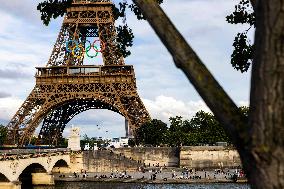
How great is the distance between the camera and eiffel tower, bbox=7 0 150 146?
67.8m

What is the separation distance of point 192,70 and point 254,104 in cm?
77

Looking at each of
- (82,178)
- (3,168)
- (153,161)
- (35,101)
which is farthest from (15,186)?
(153,161)

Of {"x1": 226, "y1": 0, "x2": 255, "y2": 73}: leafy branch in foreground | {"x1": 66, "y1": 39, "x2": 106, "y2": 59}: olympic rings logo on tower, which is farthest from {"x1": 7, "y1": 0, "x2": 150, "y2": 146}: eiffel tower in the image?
{"x1": 226, "y1": 0, "x2": 255, "y2": 73}: leafy branch in foreground

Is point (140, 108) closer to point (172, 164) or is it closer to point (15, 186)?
point (172, 164)

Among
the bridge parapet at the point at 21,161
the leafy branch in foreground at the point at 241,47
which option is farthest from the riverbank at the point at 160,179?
the leafy branch in foreground at the point at 241,47

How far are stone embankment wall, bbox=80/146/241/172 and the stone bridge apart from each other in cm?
456

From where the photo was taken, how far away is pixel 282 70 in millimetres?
3654

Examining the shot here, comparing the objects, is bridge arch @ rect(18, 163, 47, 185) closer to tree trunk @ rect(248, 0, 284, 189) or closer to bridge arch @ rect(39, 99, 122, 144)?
bridge arch @ rect(39, 99, 122, 144)

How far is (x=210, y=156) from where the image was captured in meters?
70.7

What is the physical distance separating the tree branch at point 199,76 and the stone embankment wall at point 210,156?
66.7 m

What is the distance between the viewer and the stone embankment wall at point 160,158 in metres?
67.4

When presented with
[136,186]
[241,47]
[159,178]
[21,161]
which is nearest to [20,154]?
[21,161]

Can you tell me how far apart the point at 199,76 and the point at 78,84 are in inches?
2666

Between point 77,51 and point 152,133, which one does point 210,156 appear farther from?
point 77,51
